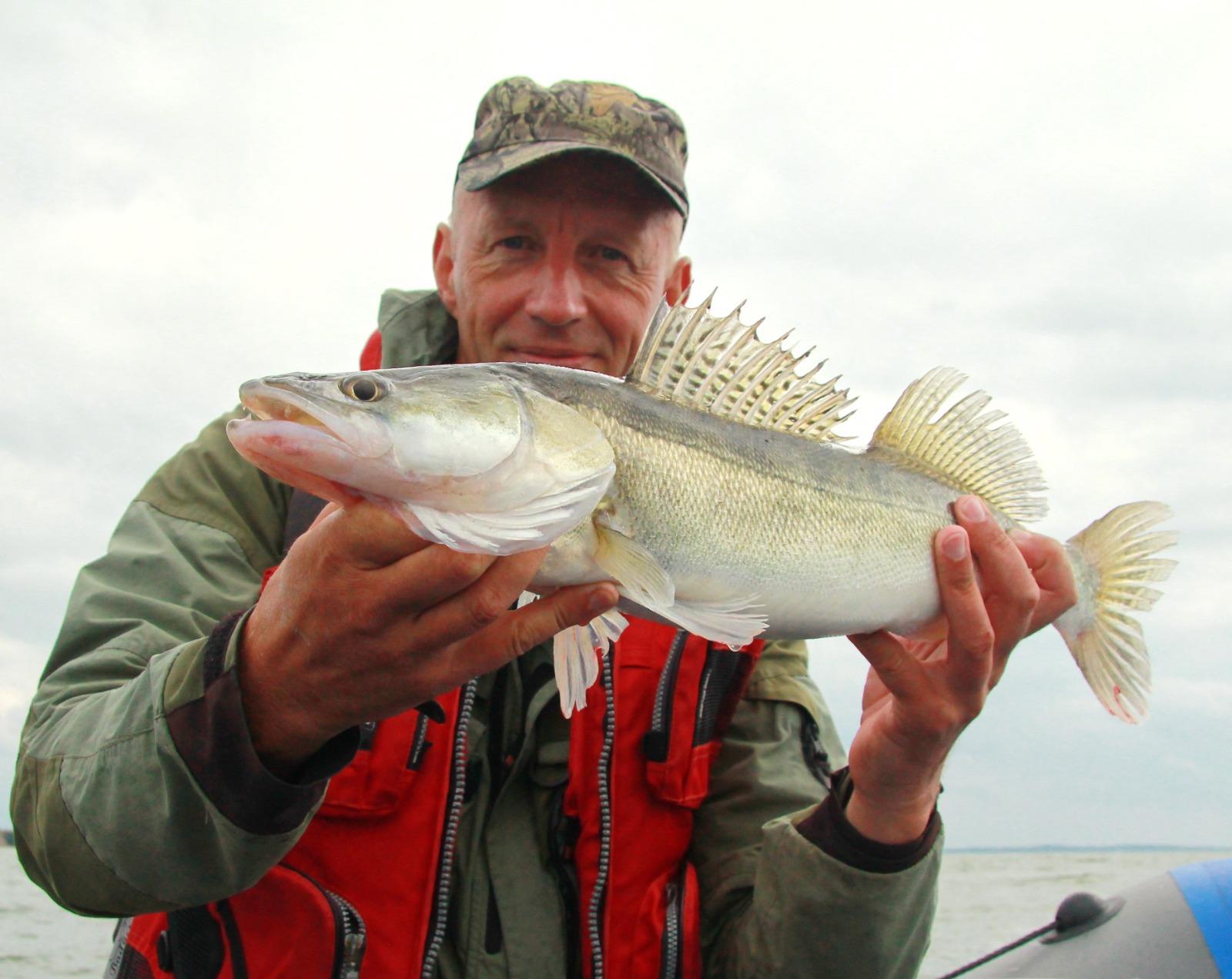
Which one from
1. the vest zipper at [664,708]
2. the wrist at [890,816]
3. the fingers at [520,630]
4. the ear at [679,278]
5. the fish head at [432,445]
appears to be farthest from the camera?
the ear at [679,278]

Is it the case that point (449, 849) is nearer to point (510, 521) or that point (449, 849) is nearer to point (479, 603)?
point (479, 603)

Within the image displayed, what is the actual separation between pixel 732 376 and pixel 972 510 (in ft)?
2.64

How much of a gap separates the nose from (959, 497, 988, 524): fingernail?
1595 mm

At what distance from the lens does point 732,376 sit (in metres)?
2.73

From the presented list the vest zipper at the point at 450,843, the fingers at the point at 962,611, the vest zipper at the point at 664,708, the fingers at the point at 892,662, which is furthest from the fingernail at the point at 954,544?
the vest zipper at the point at 450,843

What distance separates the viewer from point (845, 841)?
3.04m

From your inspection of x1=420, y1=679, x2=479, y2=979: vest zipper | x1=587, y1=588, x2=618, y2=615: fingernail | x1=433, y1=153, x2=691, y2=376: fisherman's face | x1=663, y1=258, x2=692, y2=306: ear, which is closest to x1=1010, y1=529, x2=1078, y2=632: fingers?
x1=587, y1=588, x2=618, y2=615: fingernail

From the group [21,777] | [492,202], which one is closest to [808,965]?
[21,777]

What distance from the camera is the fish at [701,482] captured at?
191 centimetres

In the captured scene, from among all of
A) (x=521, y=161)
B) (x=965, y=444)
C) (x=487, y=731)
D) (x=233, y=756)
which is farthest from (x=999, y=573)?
(x=521, y=161)

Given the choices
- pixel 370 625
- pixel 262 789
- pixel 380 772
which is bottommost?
pixel 380 772

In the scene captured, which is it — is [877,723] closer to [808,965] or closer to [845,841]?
[845,841]

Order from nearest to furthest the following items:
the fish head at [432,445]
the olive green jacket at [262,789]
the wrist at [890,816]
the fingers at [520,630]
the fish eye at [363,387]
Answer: the fish head at [432,445]
the fish eye at [363,387]
the fingers at [520,630]
the olive green jacket at [262,789]
the wrist at [890,816]

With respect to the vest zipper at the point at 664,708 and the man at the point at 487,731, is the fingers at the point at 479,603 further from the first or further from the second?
the vest zipper at the point at 664,708
